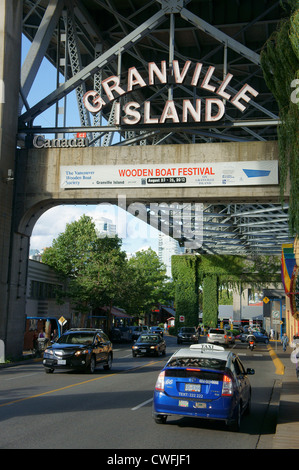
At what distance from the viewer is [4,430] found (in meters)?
8.92

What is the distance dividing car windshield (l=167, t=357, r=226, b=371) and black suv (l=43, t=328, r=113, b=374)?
9.68m

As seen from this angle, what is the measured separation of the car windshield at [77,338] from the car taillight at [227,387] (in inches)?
460

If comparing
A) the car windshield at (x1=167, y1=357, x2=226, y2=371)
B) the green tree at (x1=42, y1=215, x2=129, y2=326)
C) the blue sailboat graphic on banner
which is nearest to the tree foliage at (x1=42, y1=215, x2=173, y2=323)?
the green tree at (x1=42, y1=215, x2=129, y2=326)

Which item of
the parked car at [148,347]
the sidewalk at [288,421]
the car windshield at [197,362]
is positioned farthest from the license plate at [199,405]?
the parked car at [148,347]

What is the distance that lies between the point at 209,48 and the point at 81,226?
21747mm

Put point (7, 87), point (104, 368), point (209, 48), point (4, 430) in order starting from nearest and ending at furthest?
point (4, 430)
point (104, 368)
point (7, 87)
point (209, 48)

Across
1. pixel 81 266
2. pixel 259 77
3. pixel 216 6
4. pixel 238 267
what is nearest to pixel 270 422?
pixel 216 6

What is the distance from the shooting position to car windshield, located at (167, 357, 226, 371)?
10.1 meters

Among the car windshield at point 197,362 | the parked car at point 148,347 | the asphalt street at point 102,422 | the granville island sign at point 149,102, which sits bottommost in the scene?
the asphalt street at point 102,422

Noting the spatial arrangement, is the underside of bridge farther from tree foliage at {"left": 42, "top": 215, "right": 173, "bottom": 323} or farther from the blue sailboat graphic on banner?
tree foliage at {"left": 42, "top": 215, "right": 173, "bottom": 323}

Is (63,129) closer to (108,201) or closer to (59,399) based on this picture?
(108,201)

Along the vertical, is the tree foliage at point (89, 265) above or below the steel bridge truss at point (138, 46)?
below

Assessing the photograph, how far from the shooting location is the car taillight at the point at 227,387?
368 inches

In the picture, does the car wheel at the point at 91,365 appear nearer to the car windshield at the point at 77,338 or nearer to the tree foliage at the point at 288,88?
the car windshield at the point at 77,338
